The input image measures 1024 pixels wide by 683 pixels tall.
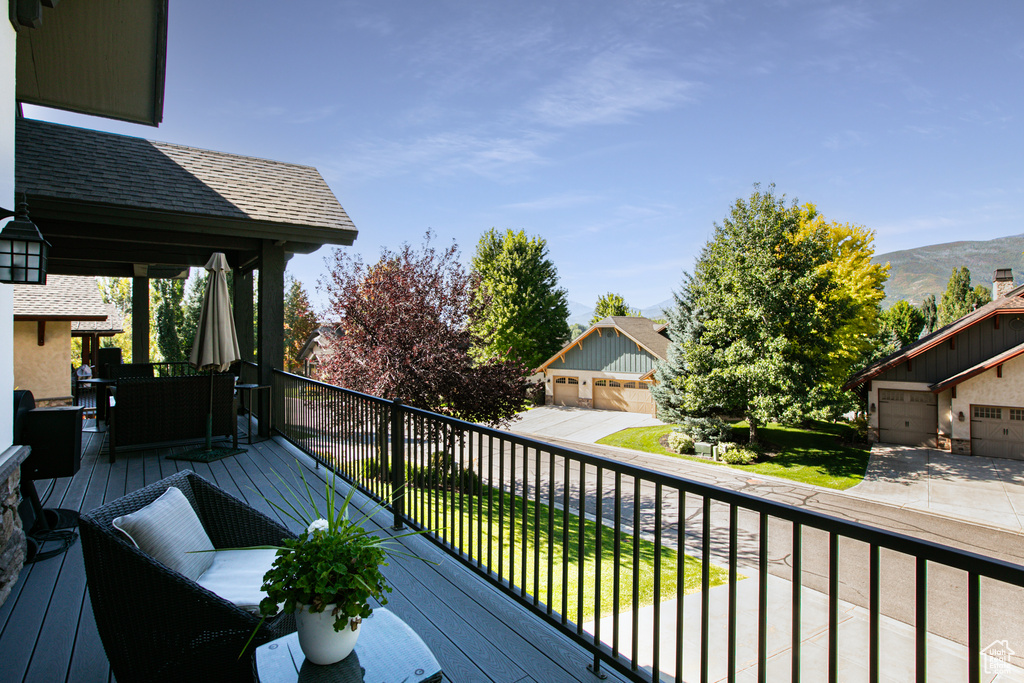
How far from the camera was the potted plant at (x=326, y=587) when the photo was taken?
4.24ft

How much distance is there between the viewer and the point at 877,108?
121ft

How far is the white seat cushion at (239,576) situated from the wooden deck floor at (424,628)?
334 millimetres

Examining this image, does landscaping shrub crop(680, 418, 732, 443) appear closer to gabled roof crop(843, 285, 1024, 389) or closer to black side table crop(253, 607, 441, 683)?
gabled roof crop(843, 285, 1024, 389)

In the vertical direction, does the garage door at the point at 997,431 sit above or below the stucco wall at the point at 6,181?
below

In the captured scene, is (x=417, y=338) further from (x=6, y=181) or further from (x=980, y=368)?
(x=980, y=368)

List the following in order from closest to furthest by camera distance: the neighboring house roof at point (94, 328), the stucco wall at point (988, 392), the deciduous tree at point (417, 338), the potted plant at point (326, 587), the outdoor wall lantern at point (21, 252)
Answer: the potted plant at point (326, 587) < the outdoor wall lantern at point (21, 252) < the deciduous tree at point (417, 338) < the stucco wall at point (988, 392) < the neighboring house roof at point (94, 328)

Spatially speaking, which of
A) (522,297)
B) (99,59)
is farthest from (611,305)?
(99,59)

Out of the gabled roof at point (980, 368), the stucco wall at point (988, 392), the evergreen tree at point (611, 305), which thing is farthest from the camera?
the evergreen tree at point (611, 305)

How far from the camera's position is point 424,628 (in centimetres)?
227

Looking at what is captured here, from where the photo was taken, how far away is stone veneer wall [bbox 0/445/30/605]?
2.49 meters

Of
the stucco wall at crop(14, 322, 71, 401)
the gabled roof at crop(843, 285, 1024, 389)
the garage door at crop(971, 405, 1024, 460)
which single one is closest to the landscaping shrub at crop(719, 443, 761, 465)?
the gabled roof at crop(843, 285, 1024, 389)

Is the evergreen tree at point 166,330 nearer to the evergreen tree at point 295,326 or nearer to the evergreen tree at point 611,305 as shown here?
the evergreen tree at point 295,326

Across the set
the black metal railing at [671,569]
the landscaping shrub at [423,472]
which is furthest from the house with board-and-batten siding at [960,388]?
the landscaping shrub at [423,472]

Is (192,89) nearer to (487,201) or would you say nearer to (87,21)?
(87,21)
